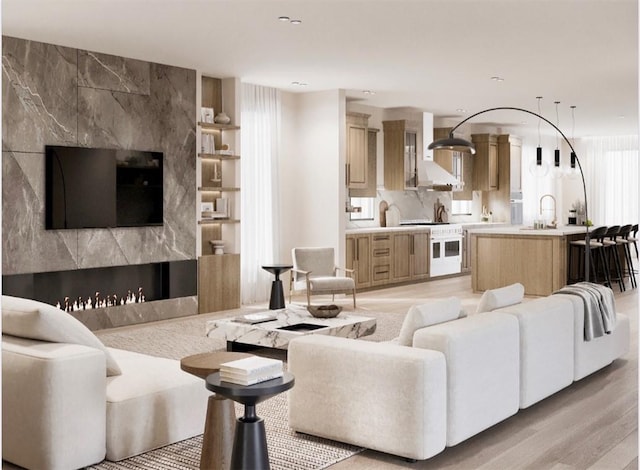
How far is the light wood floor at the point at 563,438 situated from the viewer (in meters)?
3.44

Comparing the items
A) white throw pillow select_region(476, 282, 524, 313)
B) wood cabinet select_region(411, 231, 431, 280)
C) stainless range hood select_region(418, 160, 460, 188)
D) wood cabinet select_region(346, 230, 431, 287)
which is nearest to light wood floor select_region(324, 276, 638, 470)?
white throw pillow select_region(476, 282, 524, 313)

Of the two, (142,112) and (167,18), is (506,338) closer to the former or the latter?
(167,18)

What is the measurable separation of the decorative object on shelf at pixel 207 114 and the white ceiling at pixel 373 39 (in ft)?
1.35

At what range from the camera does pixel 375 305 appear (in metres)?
8.82

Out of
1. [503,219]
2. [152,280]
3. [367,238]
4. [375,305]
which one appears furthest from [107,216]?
[503,219]

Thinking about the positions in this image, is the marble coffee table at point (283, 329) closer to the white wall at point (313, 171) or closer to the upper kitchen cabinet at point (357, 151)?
the white wall at point (313, 171)

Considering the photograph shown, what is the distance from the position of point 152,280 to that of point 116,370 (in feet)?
13.7

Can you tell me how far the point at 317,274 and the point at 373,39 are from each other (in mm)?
3012

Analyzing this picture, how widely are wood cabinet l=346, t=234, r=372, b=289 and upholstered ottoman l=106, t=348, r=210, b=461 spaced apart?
604cm

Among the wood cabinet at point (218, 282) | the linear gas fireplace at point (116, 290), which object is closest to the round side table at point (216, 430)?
the linear gas fireplace at point (116, 290)

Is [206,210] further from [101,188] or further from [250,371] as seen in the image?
[250,371]

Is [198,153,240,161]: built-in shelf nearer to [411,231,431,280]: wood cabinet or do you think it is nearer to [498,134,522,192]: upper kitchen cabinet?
[411,231,431,280]: wood cabinet

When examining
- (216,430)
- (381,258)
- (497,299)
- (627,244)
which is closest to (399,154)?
(381,258)

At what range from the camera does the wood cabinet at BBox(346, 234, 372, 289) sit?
9.85 metres
